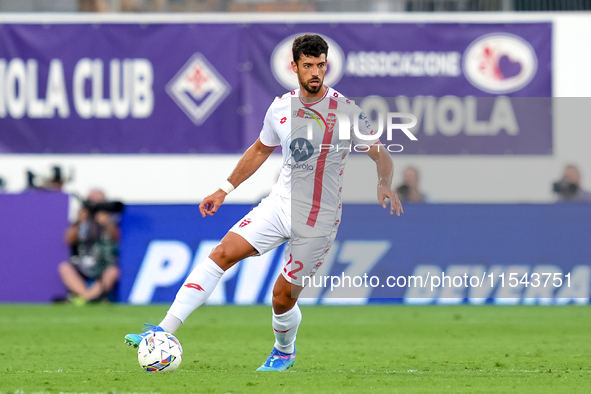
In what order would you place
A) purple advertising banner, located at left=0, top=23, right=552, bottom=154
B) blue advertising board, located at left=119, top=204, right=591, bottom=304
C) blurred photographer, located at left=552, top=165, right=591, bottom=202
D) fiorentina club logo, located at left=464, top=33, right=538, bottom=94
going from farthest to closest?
fiorentina club logo, located at left=464, top=33, right=538, bottom=94, purple advertising banner, located at left=0, top=23, right=552, bottom=154, blurred photographer, located at left=552, top=165, right=591, bottom=202, blue advertising board, located at left=119, top=204, right=591, bottom=304

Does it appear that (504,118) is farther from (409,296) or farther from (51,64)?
(51,64)

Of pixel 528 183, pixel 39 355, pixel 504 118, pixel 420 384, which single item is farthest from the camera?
pixel 504 118

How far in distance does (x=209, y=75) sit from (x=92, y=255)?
4823 millimetres

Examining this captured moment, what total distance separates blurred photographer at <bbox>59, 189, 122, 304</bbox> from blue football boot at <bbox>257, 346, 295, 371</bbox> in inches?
272

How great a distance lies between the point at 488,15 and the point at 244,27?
444cm

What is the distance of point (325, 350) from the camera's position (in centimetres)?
804

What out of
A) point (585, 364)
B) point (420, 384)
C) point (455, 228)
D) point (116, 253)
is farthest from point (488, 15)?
point (420, 384)

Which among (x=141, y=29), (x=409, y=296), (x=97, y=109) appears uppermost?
(x=141, y=29)

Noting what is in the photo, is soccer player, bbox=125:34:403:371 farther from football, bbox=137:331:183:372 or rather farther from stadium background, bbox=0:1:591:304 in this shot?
stadium background, bbox=0:1:591:304

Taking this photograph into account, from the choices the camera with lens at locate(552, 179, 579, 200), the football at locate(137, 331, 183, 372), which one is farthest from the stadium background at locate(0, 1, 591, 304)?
the football at locate(137, 331, 183, 372)

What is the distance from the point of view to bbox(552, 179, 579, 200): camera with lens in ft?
44.6

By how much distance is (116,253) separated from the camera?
13.0 metres

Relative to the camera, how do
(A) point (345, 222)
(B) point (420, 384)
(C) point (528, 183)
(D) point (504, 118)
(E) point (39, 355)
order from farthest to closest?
(D) point (504, 118)
(C) point (528, 183)
(A) point (345, 222)
(E) point (39, 355)
(B) point (420, 384)

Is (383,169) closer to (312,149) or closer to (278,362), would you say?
(312,149)
